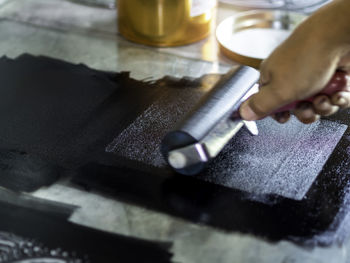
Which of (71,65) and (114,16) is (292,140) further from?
(114,16)

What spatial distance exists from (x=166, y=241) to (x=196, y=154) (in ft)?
0.54

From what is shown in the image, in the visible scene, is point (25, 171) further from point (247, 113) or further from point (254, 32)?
point (254, 32)

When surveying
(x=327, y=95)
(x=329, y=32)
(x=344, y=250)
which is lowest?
(x=344, y=250)

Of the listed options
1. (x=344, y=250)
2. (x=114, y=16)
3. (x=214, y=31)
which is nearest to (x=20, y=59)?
(x=114, y=16)

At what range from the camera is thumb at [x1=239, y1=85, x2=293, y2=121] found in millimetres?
917

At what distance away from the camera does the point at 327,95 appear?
0.96 meters

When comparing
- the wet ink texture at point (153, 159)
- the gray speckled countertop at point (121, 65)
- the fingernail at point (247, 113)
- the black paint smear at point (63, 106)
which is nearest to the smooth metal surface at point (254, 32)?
the gray speckled countertop at point (121, 65)

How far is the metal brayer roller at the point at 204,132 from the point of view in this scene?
0.95m

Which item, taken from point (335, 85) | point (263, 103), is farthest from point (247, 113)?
point (335, 85)

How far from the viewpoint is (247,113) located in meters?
0.99

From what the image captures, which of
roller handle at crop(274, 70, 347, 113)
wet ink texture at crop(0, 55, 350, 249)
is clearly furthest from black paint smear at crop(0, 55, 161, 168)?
roller handle at crop(274, 70, 347, 113)

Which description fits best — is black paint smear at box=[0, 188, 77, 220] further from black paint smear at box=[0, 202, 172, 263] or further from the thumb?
the thumb

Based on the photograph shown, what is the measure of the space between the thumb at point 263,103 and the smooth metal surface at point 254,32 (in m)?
0.41

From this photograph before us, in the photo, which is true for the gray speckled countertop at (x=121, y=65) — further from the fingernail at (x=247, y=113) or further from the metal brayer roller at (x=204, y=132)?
the fingernail at (x=247, y=113)
